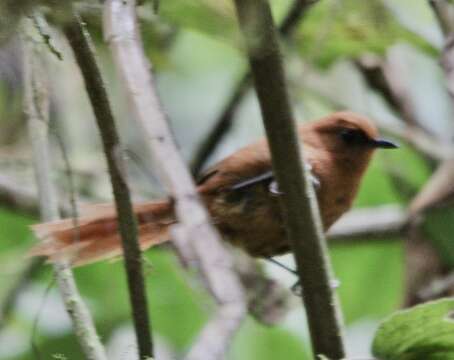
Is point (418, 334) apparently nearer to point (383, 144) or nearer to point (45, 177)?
point (45, 177)

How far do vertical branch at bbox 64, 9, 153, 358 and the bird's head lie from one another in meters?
1.28

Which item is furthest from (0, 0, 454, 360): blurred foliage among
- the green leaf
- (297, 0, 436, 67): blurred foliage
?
the green leaf

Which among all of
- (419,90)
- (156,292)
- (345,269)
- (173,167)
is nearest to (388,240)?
(345,269)

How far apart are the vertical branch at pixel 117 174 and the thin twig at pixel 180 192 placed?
0.04m

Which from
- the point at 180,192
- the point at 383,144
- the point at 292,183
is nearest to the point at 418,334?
the point at 292,183

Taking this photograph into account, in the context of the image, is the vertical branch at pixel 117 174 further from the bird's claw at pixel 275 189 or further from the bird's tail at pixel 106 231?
the bird's tail at pixel 106 231

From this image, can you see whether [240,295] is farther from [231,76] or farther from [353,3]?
[231,76]

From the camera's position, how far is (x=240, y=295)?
1.22 m

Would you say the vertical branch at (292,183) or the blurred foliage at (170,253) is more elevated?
the blurred foliage at (170,253)

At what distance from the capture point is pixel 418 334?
161 cm

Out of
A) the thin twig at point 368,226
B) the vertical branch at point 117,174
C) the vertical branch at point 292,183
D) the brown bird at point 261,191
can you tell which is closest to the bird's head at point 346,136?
the brown bird at point 261,191

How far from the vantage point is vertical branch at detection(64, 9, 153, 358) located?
1.40m

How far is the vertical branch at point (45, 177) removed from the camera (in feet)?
5.74

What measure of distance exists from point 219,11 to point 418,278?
1092 mm
